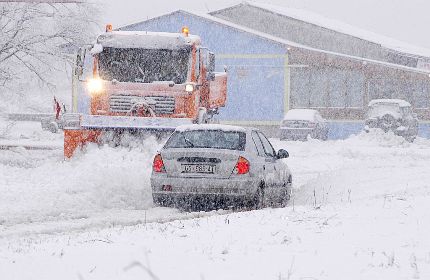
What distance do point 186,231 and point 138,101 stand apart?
31.1 feet

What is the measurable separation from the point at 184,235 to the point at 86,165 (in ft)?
27.2

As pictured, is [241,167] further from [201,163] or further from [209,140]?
[209,140]

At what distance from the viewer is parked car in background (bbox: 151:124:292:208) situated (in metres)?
11.6

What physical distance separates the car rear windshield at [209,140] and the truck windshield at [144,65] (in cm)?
551

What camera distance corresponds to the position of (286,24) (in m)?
46.8

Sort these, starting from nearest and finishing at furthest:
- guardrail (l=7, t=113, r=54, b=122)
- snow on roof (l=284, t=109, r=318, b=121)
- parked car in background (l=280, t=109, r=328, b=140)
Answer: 1. parked car in background (l=280, t=109, r=328, b=140)
2. snow on roof (l=284, t=109, r=318, b=121)
3. guardrail (l=7, t=113, r=54, b=122)

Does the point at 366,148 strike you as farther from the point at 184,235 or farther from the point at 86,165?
the point at 184,235

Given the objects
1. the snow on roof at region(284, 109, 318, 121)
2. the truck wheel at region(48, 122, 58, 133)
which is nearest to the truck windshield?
the snow on roof at region(284, 109, 318, 121)

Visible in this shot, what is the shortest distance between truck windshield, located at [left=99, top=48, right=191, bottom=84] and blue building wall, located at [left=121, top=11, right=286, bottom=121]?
22626mm

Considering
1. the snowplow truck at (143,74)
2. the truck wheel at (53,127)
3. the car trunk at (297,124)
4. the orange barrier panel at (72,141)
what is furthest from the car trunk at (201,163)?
the truck wheel at (53,127)

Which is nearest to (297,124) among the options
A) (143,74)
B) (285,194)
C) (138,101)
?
(143,74)

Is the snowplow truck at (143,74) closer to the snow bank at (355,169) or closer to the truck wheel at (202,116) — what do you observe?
the truck wheel at (202,116)

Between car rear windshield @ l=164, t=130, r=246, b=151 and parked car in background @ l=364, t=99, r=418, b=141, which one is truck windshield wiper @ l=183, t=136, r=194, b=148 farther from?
parked car in background @ l=364, t=99, r=418, b=141

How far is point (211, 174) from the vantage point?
11602 millimetres
